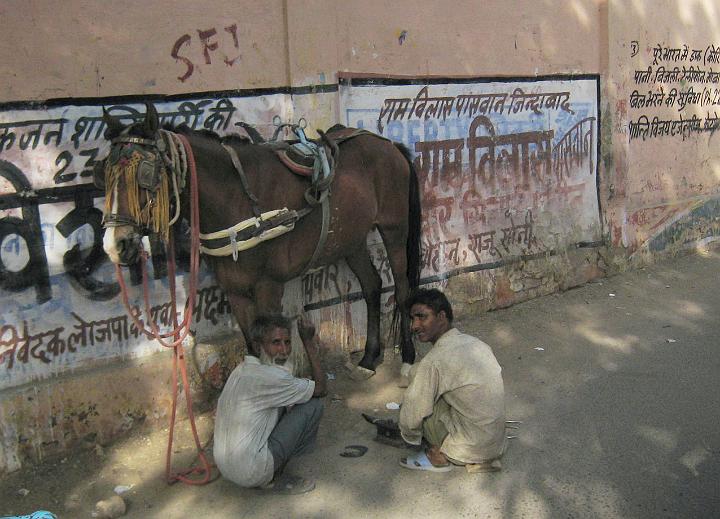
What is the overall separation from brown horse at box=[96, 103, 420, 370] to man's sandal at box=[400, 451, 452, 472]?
1.20 meters

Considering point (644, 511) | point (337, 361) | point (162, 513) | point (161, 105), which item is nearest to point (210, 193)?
Result: point (161, 105)

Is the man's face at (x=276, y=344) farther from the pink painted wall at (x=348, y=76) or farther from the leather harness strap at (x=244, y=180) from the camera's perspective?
the pink painted wall at (x=348, y=76)

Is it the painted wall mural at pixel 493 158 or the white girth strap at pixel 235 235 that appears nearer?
the white girth strap at pixel 235 235

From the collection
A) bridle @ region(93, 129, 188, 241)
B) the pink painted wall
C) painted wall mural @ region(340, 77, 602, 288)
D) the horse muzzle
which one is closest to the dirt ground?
the pink painted wall

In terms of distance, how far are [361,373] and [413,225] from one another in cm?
117

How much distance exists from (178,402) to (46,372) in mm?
885

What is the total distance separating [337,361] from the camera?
5957 millimetres

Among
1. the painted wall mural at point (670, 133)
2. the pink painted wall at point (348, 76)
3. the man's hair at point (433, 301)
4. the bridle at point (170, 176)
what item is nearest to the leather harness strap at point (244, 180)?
the bridle at point (170, 176)

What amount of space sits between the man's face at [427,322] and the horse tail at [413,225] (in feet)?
5.70

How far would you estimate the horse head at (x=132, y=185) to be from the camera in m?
3.79

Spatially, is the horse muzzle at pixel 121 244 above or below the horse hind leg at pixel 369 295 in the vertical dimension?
above

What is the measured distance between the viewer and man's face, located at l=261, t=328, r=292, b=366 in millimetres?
3930

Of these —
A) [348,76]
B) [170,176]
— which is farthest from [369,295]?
[170,176]

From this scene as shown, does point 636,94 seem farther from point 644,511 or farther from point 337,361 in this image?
point 644,511
